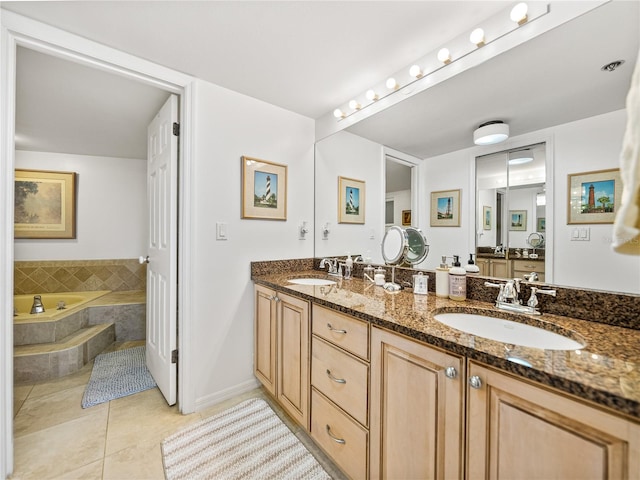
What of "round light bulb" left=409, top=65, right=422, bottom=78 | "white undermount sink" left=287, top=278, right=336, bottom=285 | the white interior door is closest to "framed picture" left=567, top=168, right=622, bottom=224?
"round light bulb" left=409, top=65, right=422, bottom=78

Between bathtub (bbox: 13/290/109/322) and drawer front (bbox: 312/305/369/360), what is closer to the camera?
drawer front (bbox: 312/305/369/360)

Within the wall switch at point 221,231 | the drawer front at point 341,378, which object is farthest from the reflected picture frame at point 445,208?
the wall switch at point 221,231

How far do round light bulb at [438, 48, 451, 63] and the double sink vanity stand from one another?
1.10 m

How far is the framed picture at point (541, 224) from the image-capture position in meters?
1.06

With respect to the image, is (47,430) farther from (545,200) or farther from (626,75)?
(626,75)

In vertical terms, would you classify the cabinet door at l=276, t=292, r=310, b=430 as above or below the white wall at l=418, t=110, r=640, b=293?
below

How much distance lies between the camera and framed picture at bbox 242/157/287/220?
192 cm

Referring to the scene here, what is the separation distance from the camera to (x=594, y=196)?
3.10ft

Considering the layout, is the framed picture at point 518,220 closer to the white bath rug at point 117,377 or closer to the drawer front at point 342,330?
the drawer front at point 342,330

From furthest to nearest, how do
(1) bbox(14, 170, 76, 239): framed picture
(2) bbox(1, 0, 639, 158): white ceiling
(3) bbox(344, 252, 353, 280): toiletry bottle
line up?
(1) bbox(14, 170, 76, 239): framed picture → (3) bbox(344, 252, 353, 280): toiletry bottle → (2) bbox(1, 0, 639, 158): white ceiling

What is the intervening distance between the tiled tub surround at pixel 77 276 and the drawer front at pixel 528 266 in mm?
3928

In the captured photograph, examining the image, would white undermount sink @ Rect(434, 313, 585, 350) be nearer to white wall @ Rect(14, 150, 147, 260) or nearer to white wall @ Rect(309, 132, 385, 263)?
white wall @ Rect(309, 132, 385, 263)

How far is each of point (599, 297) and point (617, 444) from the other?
2.00ft

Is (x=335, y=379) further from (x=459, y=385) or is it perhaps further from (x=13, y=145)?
(x=13, y=145)
